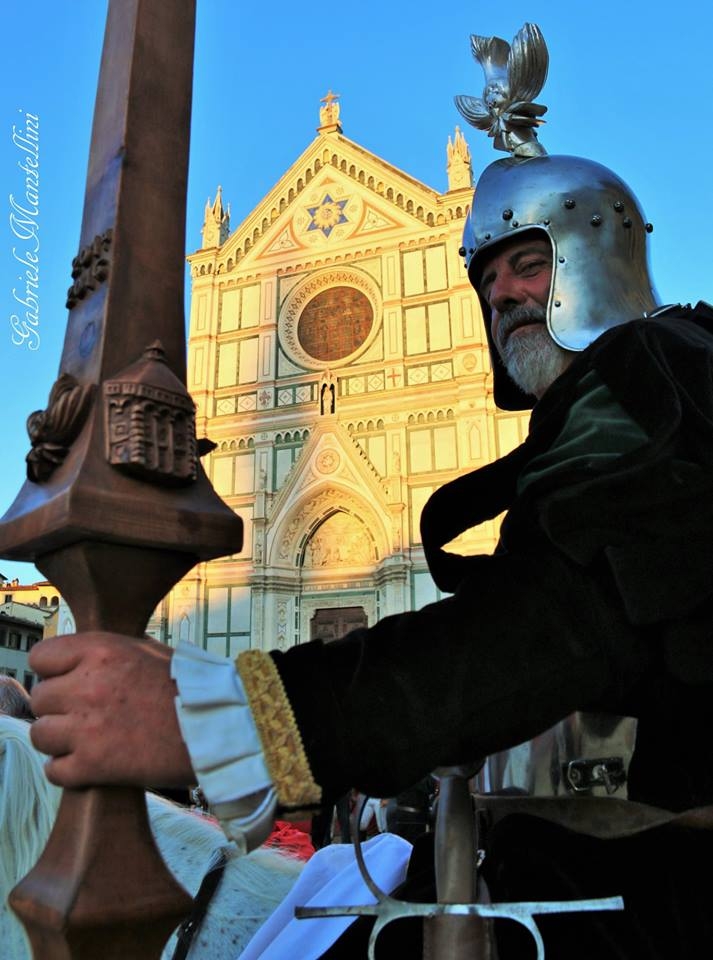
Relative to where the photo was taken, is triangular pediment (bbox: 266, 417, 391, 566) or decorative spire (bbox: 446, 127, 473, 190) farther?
decorative spire (bbox: 446, 127, 473, 190)

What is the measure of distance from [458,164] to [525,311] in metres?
15.1

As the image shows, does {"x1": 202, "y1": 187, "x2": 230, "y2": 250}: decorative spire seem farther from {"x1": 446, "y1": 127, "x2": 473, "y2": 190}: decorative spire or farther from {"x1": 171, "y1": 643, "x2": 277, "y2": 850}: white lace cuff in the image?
{"x1": 171, "y1": 643, "x2": 277, "y2": 850}: white lace cuff

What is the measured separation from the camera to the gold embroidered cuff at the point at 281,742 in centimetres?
63

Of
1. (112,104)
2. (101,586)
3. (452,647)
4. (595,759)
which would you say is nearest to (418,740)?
(452,647)

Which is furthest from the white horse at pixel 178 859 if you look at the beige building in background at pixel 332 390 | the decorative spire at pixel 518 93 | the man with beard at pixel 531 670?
the beige building in background at pixel 332 390

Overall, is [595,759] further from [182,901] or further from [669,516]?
[182,901]

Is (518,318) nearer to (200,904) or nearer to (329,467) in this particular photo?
(200,904)

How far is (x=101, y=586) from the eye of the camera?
733mm

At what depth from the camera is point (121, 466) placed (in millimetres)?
733

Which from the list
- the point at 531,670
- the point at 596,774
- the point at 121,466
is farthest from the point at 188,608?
the point at 531,670

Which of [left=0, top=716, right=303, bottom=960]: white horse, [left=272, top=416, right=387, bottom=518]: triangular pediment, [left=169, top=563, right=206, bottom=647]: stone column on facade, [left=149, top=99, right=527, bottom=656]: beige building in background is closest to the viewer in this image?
[left=0, top=716, right=303, bottom=960]: white horse

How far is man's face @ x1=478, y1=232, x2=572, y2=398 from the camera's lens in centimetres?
149

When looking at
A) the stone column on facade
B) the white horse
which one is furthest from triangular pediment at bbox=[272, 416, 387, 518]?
the white horse

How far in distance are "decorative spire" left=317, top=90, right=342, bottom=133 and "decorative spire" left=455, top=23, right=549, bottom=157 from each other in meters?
16.0
